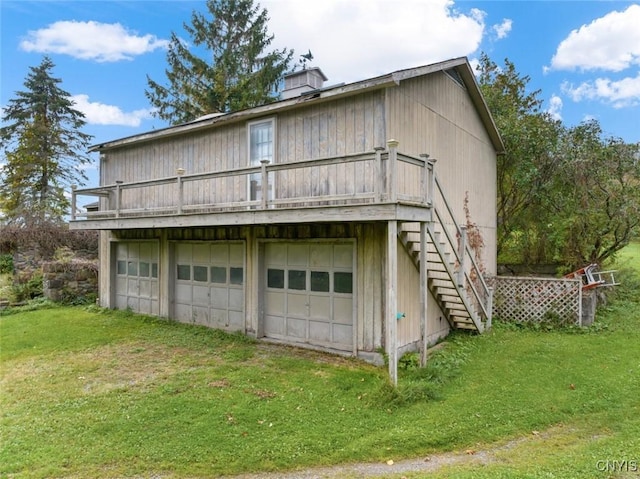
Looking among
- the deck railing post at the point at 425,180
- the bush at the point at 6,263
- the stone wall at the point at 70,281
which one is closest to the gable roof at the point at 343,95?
the deck railing post at the point at 425,180

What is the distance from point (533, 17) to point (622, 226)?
313 inches

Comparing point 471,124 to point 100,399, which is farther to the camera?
point 471,124

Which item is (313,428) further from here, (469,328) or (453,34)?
(453,34)

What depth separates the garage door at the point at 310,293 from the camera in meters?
8.54

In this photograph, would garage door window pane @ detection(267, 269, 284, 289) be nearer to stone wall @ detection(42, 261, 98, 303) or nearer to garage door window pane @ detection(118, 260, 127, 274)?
garage door window pane @ detection(118, 260, 127, 274)

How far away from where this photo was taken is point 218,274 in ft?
35.4

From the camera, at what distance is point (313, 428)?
5.20 metres

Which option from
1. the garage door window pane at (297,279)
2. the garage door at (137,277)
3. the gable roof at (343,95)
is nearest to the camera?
the gable roof at (343,95)

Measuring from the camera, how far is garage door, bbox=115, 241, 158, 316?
1235 cm

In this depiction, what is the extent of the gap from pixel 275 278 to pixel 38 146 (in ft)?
80.6

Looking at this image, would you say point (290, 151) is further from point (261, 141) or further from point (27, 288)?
point (27, 288)

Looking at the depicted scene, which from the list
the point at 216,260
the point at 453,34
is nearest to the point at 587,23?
the point at 453,34

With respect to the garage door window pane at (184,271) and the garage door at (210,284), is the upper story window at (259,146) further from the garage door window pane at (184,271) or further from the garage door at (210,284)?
the garage door window pane at (184,271)

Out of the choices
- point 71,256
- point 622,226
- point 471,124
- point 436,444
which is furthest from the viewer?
point 71,256
